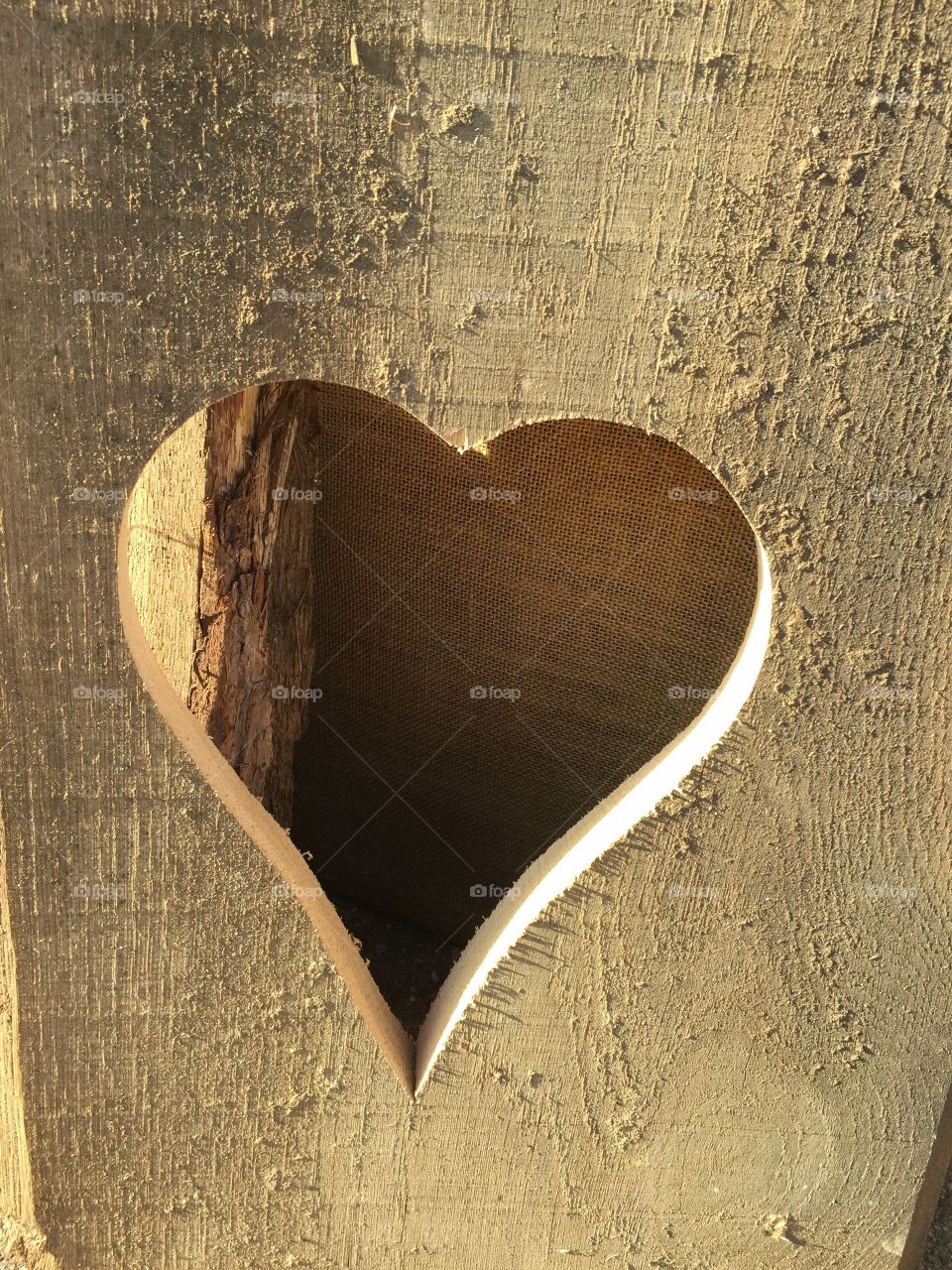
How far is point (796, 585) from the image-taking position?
4.54 ft

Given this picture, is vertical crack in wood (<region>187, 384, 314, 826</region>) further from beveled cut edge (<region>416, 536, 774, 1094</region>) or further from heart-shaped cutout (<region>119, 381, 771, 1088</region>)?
beveled cut edge (<region>416, 536, 774, 1094</region>)

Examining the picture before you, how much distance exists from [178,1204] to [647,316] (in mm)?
1513

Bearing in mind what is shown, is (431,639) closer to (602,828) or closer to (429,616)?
(429,616)

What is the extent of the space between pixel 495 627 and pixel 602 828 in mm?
698

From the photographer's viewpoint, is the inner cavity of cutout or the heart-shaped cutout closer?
the heart-shaped cutout

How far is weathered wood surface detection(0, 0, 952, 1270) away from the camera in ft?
3.95

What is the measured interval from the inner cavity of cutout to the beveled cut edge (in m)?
0.44

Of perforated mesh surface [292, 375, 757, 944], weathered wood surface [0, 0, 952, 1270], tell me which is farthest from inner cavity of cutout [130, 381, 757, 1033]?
weathered wood surface [0, 0, 952, 1270]

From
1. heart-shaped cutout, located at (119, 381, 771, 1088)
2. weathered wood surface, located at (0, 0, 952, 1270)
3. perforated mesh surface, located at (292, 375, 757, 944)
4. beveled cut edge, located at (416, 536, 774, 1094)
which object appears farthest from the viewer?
perforated mesh surface, located at (292, 375, 757, 944)

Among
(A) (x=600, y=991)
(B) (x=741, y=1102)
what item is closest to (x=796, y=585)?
(A) (x=600, y=991)

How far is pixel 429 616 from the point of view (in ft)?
7.16

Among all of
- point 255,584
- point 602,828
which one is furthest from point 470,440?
point 255,584

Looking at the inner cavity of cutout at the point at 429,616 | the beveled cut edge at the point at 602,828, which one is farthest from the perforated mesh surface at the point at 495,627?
the beveled cut edge at the point at 602,828

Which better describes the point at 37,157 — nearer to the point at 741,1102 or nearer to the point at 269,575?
the point at 269,575
